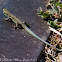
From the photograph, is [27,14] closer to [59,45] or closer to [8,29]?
[8,29]

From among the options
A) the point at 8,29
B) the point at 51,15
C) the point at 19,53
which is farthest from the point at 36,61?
the point at 51,15

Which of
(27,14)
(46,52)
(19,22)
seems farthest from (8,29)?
(46,52)

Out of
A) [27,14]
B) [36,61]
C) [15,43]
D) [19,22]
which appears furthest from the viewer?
[27,14]

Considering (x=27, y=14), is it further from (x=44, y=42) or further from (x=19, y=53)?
(x=19, y=53)

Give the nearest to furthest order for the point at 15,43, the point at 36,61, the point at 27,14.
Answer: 1. the point at 36,61
2. the point at 15,43
3. the point at 27,14

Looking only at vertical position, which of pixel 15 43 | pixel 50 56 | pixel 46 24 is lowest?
pixel 50 56

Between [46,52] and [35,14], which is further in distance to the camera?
[35,14]

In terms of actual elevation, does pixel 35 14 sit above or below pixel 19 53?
above
